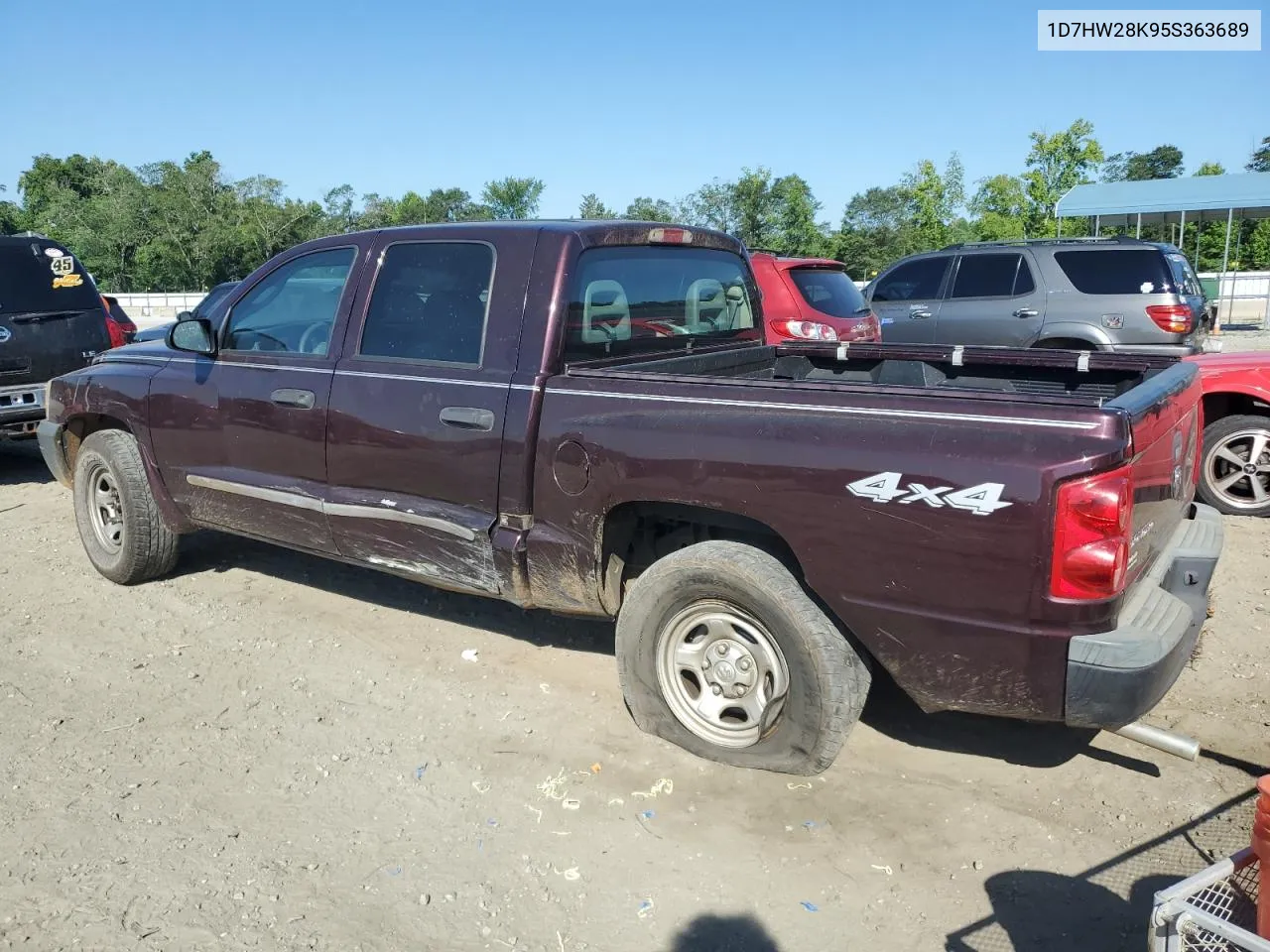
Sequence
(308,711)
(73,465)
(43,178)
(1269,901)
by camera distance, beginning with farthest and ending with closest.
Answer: (43,178)
(73,465)
(308,711)
(1269,901)

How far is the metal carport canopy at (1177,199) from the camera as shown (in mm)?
20859

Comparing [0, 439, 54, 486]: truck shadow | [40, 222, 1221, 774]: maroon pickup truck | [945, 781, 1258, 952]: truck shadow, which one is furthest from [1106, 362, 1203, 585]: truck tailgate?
[0, 439, 54, 486]: truck shadow

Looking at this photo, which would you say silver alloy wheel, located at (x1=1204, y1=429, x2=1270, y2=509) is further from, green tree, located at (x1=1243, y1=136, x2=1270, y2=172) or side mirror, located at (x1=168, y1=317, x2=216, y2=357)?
green tree, located at (x1=1243, y1=136, x2=1270, y2=172)

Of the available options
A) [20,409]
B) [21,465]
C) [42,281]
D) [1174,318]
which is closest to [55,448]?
[20,409]

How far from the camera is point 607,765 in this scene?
360 cm

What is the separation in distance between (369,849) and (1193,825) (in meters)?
2.59

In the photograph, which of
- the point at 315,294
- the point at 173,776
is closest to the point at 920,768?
the point at 173,776

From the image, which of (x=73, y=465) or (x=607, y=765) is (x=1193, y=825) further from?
(x=73, y=465)

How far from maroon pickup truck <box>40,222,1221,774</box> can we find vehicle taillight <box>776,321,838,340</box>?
3.45 m

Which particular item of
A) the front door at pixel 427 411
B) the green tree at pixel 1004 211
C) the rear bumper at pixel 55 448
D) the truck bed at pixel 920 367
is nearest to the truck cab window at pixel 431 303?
the front door at pixel 427 411

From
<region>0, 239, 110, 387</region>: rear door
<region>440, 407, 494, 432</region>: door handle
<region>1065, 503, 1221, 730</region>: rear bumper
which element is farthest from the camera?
<region>0, 239, 110, 387</region>: rear door

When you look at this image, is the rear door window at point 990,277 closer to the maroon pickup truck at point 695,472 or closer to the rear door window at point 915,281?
the rear door window at point 915,281

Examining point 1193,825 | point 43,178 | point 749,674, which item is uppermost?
point 43,178

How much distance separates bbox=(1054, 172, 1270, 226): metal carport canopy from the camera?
20859 millimetres
